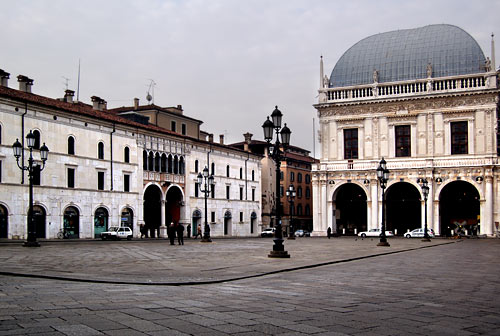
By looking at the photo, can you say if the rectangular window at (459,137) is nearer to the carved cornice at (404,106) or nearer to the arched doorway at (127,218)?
the carved cornice at (404,106)

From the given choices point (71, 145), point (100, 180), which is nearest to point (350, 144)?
point (100, 180)

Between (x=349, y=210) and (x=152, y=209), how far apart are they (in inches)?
930

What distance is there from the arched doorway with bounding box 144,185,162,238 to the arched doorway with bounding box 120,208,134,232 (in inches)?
104

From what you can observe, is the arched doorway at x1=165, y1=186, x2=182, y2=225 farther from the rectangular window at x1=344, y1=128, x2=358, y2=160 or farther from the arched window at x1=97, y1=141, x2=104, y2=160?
the rectangular window at x1=344, y1=128, x2=358, y2=160

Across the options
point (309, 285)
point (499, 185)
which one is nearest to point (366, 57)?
point (499, 185)

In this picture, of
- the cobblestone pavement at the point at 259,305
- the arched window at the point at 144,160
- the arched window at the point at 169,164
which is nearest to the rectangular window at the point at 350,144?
the arched window at the point at 169,164

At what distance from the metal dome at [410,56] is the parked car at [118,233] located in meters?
31.4

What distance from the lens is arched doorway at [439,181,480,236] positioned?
62344 mm

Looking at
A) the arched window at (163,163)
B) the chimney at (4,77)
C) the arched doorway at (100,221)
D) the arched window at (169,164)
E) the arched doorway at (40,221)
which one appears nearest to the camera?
the arched doorway at (40,221)

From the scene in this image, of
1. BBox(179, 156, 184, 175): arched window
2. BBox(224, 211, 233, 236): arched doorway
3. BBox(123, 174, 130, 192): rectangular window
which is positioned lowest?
BBox(224, 211, 233, 236): arched doorway

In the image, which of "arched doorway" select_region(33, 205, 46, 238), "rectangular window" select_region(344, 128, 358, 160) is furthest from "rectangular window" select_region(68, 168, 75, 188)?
"rectangular window" select_region(344, 128, 358, 160)

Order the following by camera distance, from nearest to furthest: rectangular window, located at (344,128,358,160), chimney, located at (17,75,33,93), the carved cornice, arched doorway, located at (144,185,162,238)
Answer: chimney, located at (17,75,33,93)
arched doorway, located at (144,185,162,238)
the carved cornice
rectangular window, located at (344,128,358,160)

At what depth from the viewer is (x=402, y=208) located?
65750 mm

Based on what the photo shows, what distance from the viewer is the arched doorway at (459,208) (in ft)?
205
